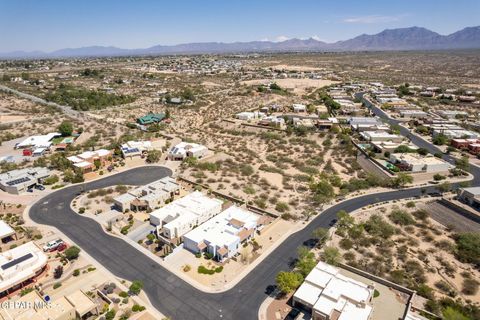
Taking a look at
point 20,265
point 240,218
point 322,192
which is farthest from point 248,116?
point 20,265

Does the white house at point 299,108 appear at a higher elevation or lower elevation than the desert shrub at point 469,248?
higher

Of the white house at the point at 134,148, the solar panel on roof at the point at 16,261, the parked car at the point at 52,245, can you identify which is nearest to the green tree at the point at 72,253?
the parked car at the point at 52,245

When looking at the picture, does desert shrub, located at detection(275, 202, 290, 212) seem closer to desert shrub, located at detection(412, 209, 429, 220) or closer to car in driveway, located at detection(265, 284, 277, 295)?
car in driveway, located at detection(265, 284, 277, 295)

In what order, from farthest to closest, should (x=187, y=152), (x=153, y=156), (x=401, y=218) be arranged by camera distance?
(x=187, y=152) < (x=153, y=156) < (x=401, y=218)

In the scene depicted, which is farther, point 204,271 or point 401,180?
point 401,180

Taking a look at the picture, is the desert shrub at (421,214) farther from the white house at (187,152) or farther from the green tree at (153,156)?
the green tree at (153,156)

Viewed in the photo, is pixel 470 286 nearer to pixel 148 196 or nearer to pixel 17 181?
pixel 148 196
